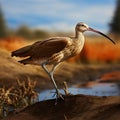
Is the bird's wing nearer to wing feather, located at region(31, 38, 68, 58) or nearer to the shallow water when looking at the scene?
wing feather, located at region(31, 38, 68, 58)

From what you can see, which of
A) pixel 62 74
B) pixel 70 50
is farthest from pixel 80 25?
pixel 62 74

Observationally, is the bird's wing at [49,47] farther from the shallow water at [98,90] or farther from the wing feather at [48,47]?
the shallow water at [98,90]

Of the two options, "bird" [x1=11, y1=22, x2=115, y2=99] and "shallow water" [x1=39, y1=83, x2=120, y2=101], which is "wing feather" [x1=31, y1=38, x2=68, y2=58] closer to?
"bird" [x1=11, y1=22, x2=115, y2=99]

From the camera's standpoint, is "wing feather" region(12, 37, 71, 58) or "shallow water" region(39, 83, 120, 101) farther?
"shallow water" region(39, 83, 120, 101)

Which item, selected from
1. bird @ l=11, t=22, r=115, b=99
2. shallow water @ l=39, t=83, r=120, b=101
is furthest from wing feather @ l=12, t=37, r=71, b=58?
shallow water @ l=39, t=83, r=120, b=101

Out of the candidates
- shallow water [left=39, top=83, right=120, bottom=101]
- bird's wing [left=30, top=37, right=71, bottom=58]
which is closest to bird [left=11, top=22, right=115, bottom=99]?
bird's wing [left=30, top=37, right=71, bottom=58]

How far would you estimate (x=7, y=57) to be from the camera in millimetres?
22859

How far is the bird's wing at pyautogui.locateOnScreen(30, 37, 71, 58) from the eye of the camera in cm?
1200

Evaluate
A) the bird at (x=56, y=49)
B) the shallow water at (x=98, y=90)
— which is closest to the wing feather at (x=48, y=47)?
the bird at (x=56, y=49)

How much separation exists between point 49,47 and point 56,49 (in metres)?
0.17

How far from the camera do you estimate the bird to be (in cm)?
1196

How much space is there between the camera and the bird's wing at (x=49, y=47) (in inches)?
472

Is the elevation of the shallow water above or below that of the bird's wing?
below

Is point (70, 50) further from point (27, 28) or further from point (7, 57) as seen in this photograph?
point (27, 28)
